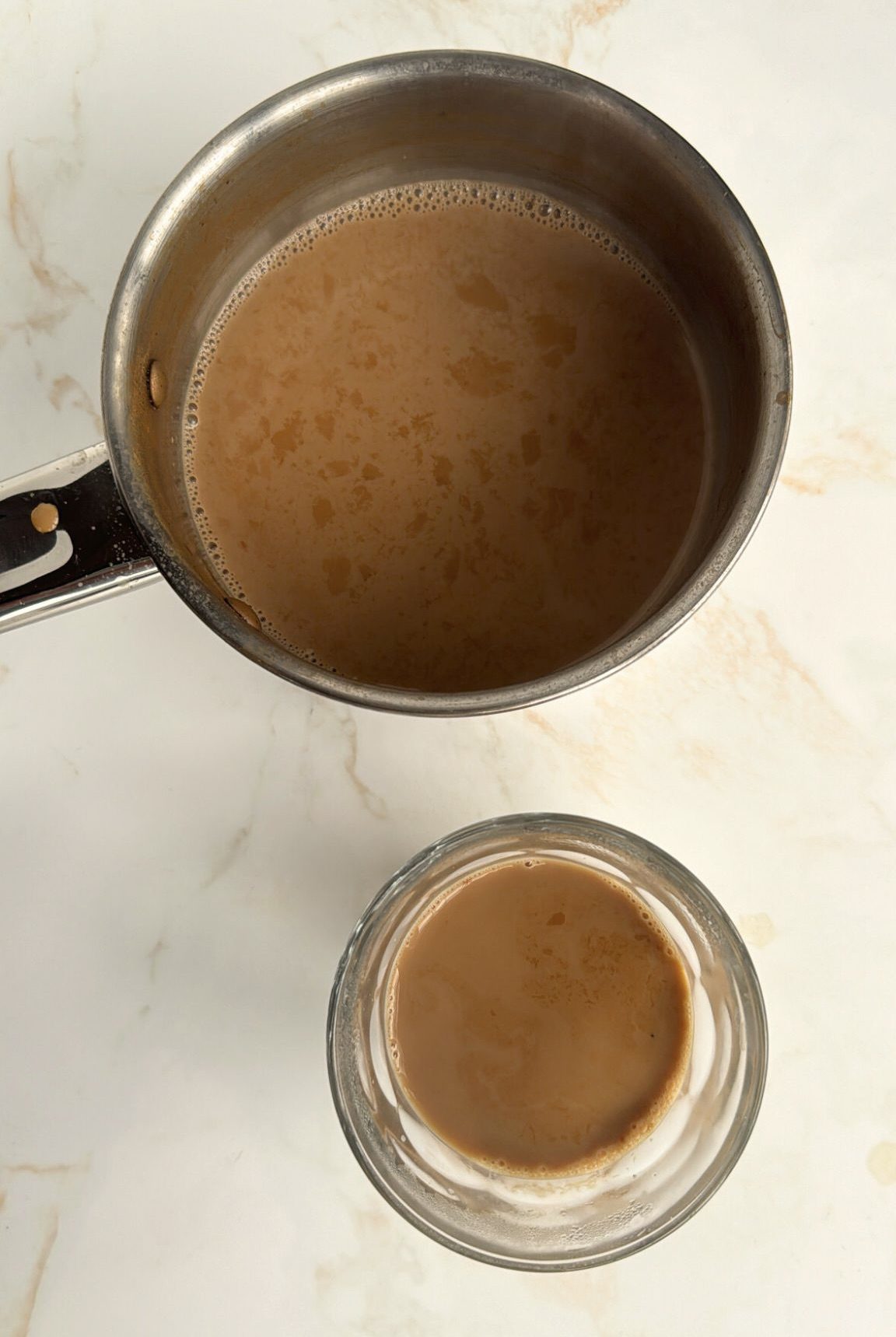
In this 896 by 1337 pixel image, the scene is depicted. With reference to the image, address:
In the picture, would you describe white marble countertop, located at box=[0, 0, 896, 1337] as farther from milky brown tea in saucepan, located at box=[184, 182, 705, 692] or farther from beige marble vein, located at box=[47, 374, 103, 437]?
milky brown tea in saucepan, located at box=[184, 182, 705, 692]

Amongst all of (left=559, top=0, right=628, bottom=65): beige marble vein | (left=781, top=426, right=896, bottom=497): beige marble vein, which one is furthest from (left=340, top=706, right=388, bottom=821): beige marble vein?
(left=559, top=0, right=628, bottom=65): beige marble vein

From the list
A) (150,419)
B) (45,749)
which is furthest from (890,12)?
(45,749)

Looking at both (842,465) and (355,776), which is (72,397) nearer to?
A: (355,776)

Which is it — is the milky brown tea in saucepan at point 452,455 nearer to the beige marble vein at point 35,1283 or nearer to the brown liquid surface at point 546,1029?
the brown liquid surface at point 546,1029

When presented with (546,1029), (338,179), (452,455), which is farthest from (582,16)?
(546,1029)

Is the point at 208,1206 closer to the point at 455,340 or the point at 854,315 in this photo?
the point at 455,340

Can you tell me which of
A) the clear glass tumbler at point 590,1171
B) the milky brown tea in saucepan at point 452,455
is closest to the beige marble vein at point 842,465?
the milky brown tea in saucepan at point 452,455
